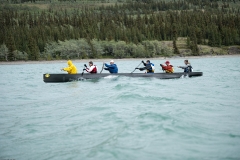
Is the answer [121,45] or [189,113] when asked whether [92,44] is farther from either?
[189,113]

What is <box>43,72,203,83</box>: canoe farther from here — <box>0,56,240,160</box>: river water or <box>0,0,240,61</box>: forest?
<box>0,0,240,61</box>: forest

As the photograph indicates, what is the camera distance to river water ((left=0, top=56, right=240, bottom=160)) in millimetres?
10328

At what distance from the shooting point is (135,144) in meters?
10.8

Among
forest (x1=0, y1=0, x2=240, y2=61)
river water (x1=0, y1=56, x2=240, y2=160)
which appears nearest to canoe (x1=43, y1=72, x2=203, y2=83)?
river water (x1=0, y1=56, x2=240, y2=160)

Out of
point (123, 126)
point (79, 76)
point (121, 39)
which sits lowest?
point (123, 126)

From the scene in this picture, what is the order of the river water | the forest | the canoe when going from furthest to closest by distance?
the forest < the canoe < the river water

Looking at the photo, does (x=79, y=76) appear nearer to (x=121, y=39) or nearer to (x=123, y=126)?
(x=123, y=126)

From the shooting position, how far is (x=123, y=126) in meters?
12.9

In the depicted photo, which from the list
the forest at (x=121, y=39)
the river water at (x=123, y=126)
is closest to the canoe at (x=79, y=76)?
the river water at (x=123, y=126)

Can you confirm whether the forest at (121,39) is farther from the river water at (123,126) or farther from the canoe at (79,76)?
the river water at (123,126)

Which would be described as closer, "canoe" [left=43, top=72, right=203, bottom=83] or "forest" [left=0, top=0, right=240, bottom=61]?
"canoe" [left=43, top=72, right=203, bottom=83]

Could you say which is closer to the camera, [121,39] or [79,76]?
[79,76]

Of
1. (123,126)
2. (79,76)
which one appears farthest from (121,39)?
(123,126)

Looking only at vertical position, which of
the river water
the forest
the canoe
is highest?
the forest
